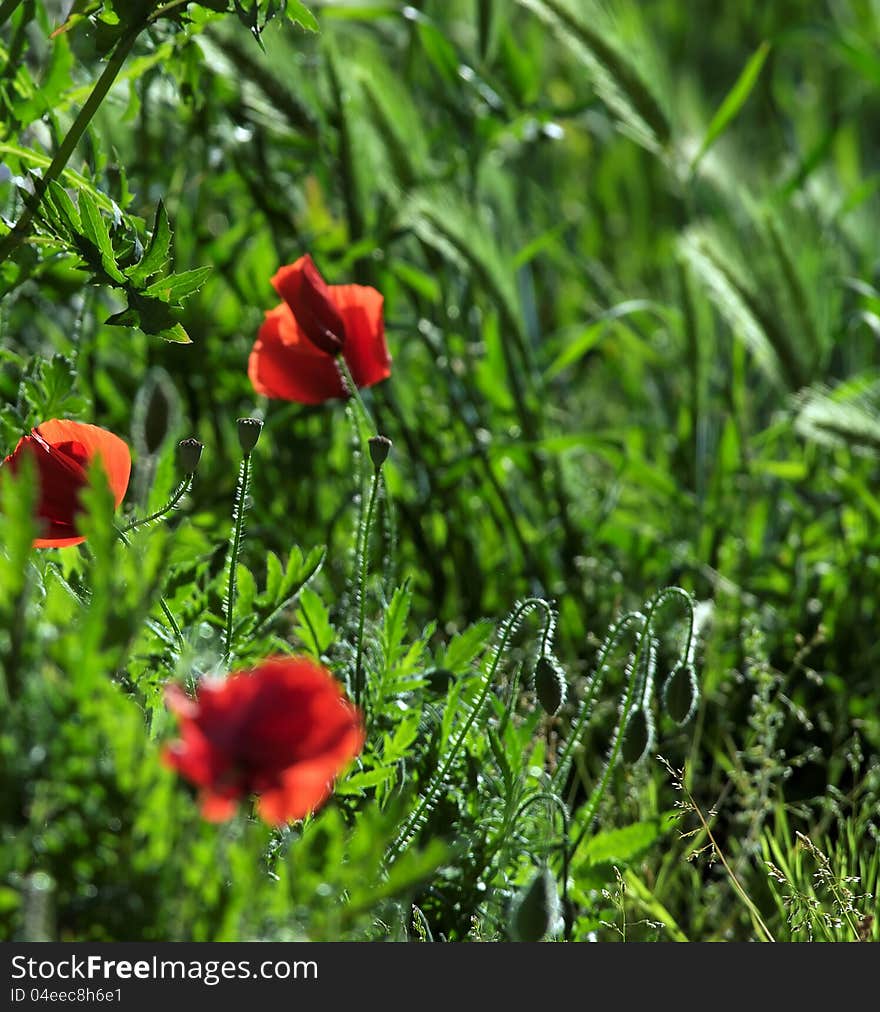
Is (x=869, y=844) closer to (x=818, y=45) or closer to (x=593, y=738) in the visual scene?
(x=593, y=738)

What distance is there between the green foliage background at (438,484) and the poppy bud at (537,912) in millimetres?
40

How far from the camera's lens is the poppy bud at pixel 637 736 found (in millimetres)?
937

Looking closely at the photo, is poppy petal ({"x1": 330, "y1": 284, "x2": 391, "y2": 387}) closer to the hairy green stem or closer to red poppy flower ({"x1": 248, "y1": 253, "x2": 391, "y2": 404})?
red poppy flower ({"x1": 248, "y1": 253, "x2": 391, "y2": 404})

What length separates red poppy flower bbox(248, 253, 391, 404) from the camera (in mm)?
1029

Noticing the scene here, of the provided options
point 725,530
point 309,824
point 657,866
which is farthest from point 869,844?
point 309,824

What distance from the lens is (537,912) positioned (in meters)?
0.71

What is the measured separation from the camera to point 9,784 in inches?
22.2

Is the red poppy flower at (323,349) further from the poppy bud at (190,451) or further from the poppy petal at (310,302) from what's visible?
the poppy bud at (190,451)

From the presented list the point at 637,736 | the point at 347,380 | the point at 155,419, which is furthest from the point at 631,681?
the point at 155,419

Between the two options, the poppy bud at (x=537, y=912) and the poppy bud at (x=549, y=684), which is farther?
the poppy bud at (x=549, y=684)

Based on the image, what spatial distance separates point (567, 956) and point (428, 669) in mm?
337

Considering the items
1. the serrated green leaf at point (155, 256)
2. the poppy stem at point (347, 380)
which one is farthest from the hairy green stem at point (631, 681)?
the serrated green leaf at point (155, 256)

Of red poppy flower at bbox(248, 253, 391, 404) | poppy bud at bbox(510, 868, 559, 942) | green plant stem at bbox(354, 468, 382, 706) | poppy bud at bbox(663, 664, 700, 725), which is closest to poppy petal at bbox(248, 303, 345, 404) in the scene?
red poppy flower at bbox(248, 253, 391, 404)

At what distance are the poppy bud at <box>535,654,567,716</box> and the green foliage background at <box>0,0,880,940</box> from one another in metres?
0.04
